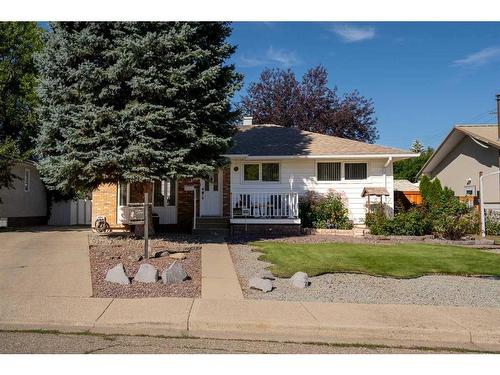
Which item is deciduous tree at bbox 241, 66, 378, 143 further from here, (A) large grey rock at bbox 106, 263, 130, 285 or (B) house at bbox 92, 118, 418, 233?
(A) large grey rock at bbox 106, 263, 130, 285

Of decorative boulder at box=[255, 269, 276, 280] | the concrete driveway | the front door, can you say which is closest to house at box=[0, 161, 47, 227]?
the concrete driveway

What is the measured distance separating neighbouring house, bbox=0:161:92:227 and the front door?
304 inches

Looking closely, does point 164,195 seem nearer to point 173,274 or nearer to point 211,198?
point 211,198

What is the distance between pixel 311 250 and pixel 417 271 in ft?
10.4

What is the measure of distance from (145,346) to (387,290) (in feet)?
16.5

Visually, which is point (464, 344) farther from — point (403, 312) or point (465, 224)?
point (465, 224)

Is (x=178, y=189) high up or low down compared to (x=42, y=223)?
up

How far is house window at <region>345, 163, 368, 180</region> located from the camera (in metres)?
18.7

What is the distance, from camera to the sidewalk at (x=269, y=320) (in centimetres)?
634

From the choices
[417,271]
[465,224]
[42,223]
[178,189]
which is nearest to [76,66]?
[178,189]

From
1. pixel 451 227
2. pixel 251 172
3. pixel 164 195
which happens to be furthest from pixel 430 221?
pixel 164 195

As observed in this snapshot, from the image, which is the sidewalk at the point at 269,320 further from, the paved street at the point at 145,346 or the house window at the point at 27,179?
the house window at the point at 27,179

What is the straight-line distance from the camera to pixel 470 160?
24.7 m

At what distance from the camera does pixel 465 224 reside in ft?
51.7
